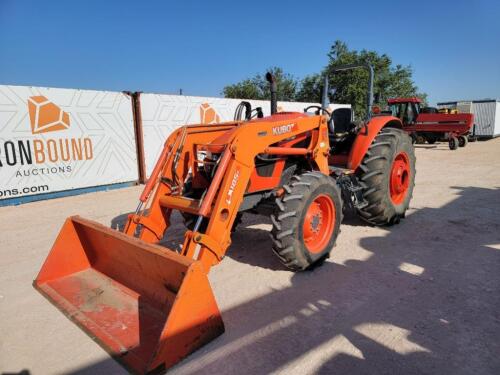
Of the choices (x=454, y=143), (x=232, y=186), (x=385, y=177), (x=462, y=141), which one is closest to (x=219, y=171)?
(x=232, y=186)

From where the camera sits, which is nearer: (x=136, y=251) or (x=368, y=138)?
(x=136, y=251)

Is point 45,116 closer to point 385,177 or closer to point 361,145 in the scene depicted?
point 361,145

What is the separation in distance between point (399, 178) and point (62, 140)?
6848 millimetres

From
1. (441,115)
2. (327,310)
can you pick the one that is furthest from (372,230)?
(441,115)

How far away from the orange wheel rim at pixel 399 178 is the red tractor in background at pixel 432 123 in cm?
1347

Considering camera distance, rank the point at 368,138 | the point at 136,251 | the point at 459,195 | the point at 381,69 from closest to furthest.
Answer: the point at 136,251
the point at 368,138
the point at 459,195
the point at 381,69

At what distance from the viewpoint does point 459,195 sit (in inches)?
265

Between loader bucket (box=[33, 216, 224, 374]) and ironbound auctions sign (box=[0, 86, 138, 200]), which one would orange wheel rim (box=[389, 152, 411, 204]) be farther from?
ironbound auctions sign (box=[0, 86, 138, 200])

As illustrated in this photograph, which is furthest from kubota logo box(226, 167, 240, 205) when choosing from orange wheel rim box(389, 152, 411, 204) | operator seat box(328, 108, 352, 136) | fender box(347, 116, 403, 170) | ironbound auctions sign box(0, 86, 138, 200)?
ironbound auctions sign box(0, 86, 138, 200)

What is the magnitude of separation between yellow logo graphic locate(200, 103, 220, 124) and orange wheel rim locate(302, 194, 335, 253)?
7.05 meters

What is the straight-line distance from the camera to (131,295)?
286 cm

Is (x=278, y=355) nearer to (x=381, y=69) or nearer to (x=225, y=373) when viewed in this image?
(x=225, y=373)

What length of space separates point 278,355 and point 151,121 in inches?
312

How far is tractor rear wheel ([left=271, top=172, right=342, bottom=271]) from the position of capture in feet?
10.5
